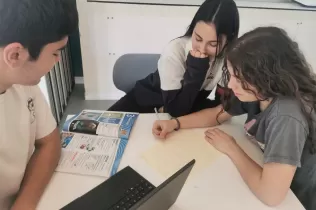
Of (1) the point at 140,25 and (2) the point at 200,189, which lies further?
(1) the point at 140,25

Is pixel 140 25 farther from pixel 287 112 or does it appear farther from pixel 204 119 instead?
pixel 287 112

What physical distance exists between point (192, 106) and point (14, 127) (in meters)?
0.83

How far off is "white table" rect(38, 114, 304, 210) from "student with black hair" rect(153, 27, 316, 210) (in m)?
0.03

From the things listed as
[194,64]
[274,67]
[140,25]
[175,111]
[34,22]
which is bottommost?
[175,111]

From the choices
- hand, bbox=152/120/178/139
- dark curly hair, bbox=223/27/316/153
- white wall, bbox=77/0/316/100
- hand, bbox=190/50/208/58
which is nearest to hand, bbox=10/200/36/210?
hand, bbox=152/120/178/139

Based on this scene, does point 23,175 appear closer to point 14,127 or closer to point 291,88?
point 14,127

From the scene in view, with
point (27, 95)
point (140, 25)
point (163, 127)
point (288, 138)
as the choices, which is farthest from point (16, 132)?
point (140, 25)

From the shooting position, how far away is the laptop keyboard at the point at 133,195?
0.83 metres

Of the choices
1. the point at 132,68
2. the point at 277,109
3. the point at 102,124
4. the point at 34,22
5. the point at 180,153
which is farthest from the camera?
the point at 132,68

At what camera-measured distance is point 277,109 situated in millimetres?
948

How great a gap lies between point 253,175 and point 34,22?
0.75m

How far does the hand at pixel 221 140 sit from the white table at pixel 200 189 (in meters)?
0.03

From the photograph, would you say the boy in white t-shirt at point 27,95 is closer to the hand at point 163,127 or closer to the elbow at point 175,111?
the hand at point 163,127

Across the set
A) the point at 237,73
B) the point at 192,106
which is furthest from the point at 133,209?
the point at 192,106
